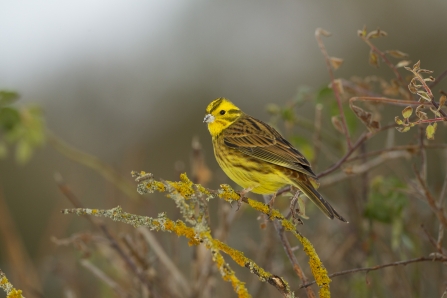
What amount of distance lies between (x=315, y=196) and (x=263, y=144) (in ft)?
2.14

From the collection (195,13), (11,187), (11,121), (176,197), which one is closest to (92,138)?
(11,187)

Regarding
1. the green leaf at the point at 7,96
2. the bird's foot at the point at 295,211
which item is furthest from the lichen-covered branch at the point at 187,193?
the green leaf at the point at 7,96

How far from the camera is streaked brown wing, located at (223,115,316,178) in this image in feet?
7.53

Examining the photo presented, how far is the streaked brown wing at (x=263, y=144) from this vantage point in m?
2.29

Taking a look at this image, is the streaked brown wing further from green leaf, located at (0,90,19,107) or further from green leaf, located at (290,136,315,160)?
green leaf, located at (0,90,19,107)

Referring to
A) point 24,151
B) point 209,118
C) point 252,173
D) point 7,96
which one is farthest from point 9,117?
point 252,173

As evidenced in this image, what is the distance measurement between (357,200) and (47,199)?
6.41 meters

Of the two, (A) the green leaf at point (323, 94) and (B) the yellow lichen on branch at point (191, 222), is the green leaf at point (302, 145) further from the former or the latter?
(B) the yellow lichen on branch at point (191, 222)

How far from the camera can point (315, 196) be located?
6.78 feet

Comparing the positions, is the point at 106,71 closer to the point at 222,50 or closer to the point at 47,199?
the point at 222,50

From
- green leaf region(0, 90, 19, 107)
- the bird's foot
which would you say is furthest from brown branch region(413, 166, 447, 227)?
green leaf region(0, 90, 19, 107)

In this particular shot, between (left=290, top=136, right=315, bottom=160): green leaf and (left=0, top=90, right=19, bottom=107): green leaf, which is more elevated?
(left=0, top=90, right=19, bottom=107): green leaf

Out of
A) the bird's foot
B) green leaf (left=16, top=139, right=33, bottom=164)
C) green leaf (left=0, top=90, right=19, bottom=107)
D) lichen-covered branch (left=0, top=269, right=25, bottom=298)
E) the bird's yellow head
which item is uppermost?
green leaf (left=0, top=90, right=19, bottom=107)

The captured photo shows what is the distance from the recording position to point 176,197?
1175mm
